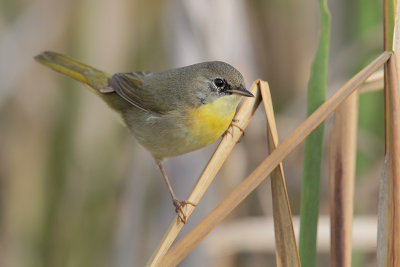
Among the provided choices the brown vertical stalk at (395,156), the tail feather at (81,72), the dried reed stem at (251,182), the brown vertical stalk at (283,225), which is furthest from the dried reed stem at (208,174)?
the tail feather at (81,72)

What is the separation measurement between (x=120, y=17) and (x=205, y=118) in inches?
61.0

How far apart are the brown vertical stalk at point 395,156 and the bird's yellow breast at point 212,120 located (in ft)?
2.76

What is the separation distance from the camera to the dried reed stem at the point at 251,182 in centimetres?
142

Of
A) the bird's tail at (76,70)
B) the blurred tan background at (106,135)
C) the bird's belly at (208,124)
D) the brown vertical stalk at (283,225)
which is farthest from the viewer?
the blurred tan background at (106,135)

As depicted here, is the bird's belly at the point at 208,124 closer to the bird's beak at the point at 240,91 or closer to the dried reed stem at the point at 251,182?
the bird's beak at the point at 240,91

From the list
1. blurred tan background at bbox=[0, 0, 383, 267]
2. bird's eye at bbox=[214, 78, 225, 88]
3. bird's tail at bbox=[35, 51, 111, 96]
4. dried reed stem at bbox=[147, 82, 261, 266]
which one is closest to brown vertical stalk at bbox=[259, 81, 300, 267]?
dried reed stem at bbox=[147, 82, 261, 266]

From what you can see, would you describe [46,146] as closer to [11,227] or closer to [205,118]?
[11,227]

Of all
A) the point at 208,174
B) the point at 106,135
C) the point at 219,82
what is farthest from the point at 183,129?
the point at 106,135

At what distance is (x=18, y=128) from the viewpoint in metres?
3.53

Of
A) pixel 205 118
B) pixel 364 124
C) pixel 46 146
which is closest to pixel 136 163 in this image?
pixel 46 146

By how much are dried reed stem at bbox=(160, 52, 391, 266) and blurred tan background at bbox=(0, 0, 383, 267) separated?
60.7 inches

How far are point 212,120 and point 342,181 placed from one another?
69 centimetres

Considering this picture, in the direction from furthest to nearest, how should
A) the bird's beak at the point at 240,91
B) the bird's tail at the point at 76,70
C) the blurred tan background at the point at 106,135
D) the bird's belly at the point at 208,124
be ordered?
the blurred tan background at the point at 106,135
the bird's tail at the point at 76,70
the bird's belly at the point at 208,124
the bird's beak at the point at 240,91

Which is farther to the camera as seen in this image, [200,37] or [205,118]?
[200,37]
